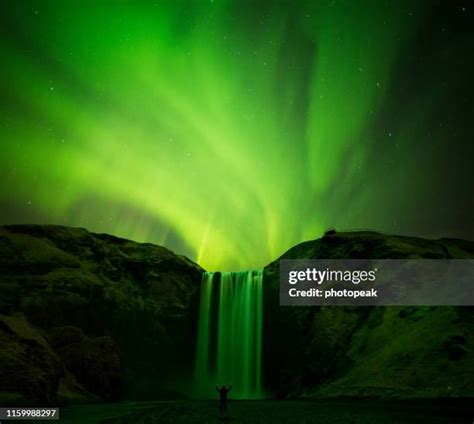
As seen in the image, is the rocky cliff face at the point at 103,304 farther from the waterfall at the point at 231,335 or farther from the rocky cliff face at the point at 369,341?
the rocky cliff face at the point at 369,341

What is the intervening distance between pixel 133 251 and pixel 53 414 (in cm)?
5868

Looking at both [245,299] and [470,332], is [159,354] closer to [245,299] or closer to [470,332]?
[245,299]

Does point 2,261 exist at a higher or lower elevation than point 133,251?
lower

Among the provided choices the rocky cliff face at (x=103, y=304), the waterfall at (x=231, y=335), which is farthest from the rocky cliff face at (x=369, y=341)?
the rocky cliff face at (x=103, y=304)

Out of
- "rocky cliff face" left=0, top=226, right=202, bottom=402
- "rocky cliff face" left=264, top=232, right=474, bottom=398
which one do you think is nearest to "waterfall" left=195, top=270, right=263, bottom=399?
"rocky cliff face" left=264, top=232, right=474, bottom=398

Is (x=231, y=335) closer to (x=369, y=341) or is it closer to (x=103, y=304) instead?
(x=103, y=304)

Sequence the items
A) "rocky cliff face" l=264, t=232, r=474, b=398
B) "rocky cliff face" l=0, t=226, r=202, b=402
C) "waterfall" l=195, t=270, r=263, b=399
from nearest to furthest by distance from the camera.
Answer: "rocky cliff face" l=264, t=232, r=474, b=398 < "rocky cliff face" l=0, t=226, r=202, b=402 < "waterfall" l=195, t=270, r=263, b=399

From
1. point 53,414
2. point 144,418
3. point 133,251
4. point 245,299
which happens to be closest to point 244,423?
point 144,418

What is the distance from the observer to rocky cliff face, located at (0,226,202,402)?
45.7 metres

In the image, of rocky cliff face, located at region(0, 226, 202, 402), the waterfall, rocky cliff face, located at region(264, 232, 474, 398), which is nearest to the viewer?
rocky cliff face, located at region(264, 232, 474, 398)

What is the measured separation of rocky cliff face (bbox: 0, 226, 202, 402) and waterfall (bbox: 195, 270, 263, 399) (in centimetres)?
250

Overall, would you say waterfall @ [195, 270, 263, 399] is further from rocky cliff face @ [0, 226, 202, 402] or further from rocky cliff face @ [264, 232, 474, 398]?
rocky cliff face @ [0, 226, 202, 402]

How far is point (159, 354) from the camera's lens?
210 feet

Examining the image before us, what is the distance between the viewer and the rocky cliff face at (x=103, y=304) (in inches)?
1800
